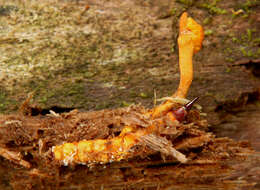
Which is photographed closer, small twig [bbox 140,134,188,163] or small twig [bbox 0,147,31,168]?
small twig [bbox 140,134,188,163]

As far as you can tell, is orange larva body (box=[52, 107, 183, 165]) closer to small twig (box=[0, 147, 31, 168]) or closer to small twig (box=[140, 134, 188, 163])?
small twig (box=[140, 134, 188, 163])

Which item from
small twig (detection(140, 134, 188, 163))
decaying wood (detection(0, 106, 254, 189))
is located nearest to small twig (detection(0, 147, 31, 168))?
decaying wood (detection(0, 106, 254, 189))

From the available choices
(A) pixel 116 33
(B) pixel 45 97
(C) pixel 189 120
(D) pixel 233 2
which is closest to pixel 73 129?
(B) pixel 45 97

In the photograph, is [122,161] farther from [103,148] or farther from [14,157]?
[14,157]

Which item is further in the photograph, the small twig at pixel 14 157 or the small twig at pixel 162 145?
the small twig at pixel 14 157

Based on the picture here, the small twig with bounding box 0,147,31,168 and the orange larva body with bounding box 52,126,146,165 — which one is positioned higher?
the orange larva body with bounding box 52,126,146,165

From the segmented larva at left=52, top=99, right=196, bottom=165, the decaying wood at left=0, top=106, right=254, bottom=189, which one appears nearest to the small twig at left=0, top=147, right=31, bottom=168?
the decaying wood at left=0, top=106, right=254, bottom=189

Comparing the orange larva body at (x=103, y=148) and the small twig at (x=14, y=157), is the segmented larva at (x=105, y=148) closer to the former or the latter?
the orange larva body at (x=103, y=148)

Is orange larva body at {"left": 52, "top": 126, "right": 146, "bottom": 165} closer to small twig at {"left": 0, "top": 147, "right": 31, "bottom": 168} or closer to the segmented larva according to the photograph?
the segmented larva

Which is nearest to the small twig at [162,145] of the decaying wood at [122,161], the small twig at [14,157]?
the decaying wood at [122,161]

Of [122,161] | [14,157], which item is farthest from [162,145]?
[14,157]

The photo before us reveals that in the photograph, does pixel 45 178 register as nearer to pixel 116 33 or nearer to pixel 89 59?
pixel 89 59
